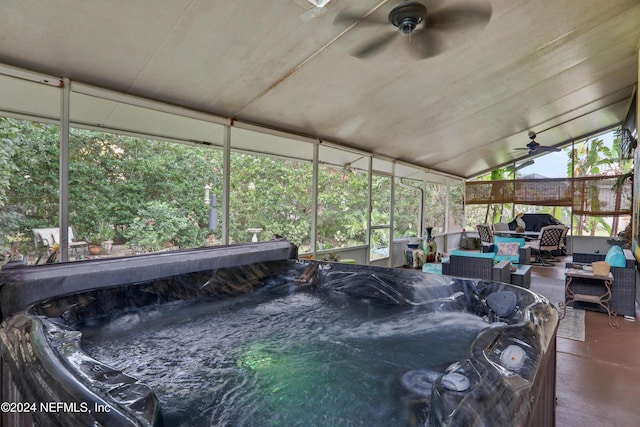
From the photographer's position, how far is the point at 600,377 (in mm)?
2287

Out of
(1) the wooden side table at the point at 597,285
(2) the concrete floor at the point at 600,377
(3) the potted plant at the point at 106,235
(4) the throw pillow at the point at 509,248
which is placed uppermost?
(3) the potted plant at the point at 106,235

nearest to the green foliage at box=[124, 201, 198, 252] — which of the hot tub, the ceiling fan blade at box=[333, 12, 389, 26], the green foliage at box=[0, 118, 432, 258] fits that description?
the green foliage at box=[0, 118, 432, 258]

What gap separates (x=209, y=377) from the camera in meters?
1.47

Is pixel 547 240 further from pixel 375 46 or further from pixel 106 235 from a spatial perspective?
pixel 106 235

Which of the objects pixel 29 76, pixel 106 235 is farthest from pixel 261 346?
pixel 106 235

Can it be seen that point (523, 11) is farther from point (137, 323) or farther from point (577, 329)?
point (137, 323)

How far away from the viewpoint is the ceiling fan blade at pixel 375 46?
2.39 metres

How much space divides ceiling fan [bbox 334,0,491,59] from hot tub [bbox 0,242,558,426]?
178cm

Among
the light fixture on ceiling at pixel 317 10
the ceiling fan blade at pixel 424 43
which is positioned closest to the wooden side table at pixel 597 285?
the ceiling fan blade at pixel 424 43

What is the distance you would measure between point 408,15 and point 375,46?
391 mm

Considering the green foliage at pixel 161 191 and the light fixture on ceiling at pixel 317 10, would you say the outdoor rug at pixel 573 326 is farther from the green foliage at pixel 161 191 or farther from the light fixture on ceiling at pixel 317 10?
the light fixture on ceiling at pixel 317 10

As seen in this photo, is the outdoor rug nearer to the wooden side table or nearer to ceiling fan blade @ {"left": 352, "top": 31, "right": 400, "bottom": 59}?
the wooden side table

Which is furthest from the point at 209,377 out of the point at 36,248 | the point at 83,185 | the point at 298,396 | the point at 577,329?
the point at 83,185

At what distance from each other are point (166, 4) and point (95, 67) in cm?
92
